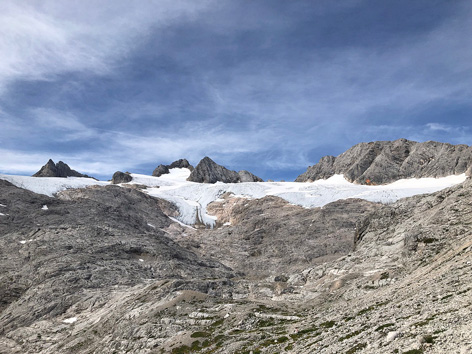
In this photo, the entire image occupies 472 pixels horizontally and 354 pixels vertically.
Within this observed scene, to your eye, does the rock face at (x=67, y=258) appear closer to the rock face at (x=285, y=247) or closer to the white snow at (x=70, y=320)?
the white snow at (x=70, y=320)

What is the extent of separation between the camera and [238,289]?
96.9 meters

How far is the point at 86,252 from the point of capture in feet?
447

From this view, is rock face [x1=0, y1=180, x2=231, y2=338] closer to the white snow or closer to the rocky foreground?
the rocky foreground

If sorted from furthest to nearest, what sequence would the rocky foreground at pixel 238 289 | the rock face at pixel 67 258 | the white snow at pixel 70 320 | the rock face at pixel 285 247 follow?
the rock face at pixel 285 247, the rock face at pixel 67 258, the white snow at pixel 70 320, the rocky foreground at pixel 238 289

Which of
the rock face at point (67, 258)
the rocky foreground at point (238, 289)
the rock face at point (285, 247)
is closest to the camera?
the rocky foreground at point (238, 289)

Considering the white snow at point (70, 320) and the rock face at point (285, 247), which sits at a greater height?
the rock face at point (285, 247)

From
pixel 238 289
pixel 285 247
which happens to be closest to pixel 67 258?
pixel 238 289

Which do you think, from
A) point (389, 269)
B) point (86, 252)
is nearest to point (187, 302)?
point (389, 269)

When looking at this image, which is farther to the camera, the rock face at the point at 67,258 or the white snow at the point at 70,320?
the rock face at the point at 67,258

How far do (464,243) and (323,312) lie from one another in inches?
867

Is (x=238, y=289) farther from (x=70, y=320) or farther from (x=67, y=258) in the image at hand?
(x=67, y=258)

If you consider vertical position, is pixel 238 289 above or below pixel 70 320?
above

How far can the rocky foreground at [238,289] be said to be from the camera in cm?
3841

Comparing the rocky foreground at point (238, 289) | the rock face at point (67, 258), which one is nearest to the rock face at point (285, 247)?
the rocky foreground at point (238, 289)
